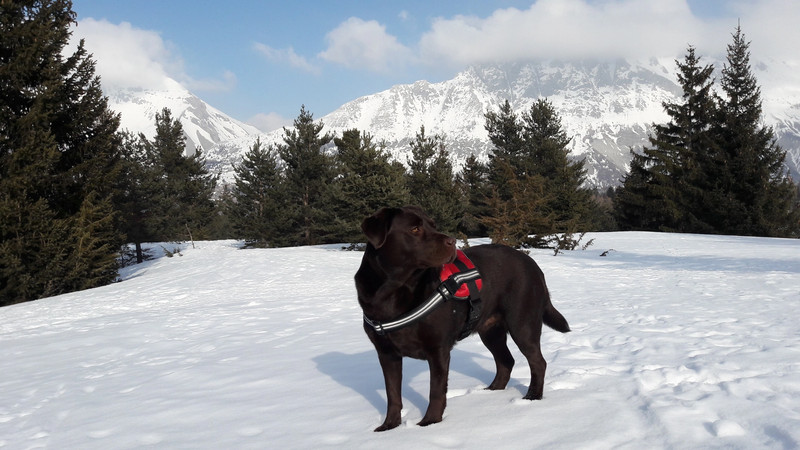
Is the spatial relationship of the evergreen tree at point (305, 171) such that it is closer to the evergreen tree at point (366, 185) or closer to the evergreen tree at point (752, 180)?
the evergreen tree at point (366, 185)

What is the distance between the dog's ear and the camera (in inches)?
115

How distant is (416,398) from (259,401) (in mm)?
1347

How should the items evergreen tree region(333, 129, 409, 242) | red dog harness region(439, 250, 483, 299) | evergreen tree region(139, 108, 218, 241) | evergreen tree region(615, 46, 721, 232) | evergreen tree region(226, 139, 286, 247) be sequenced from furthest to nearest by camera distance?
1. evergreen tree region(139, 108, 218, 241)
2. evergreen tree region(226, 139, 286, 247)
3. evergreen tree region(615, 46, 721, 232)
4. evergreen tree region(333, 129, 409, 242)
5. red dog harness region(439, 250, 483, 299)

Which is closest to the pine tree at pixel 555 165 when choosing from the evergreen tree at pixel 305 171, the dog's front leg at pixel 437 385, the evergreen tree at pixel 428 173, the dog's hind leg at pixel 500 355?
the evergreen tree at pixel 428 173

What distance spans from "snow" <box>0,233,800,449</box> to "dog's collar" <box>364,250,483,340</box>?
704 millimetres

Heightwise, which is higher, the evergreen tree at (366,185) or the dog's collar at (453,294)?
the evergreen tree at (366,185)

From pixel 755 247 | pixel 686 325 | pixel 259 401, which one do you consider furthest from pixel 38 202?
pixel 755 247

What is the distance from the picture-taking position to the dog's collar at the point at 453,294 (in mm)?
2895

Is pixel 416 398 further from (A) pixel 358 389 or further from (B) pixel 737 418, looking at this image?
(B) pixel 737 418

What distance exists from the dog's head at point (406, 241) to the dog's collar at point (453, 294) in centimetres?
17

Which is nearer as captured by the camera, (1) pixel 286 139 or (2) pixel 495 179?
(1) pixel 286 139

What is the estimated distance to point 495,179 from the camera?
1417 inches

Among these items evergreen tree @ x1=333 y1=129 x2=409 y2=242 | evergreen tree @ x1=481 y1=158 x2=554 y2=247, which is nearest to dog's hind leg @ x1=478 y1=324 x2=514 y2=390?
evergreen tree @ x1=481 y1=158 x2=554 y2=247

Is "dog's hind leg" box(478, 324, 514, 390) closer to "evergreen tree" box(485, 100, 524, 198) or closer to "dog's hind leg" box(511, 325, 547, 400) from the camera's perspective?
"dog's hind leg" box(511, 325, 547, 400)
